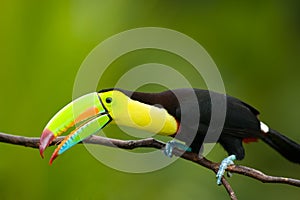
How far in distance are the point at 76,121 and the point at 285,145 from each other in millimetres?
875

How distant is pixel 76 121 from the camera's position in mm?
1814

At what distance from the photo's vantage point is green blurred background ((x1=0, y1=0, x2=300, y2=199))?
2244mm

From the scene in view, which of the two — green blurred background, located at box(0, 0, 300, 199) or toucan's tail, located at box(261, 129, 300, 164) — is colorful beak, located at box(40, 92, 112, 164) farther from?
toucan's tail, located at box(261, 129, 300, 164)

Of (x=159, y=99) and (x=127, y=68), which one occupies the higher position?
(x=159, y=99)

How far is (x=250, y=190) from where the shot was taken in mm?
3004

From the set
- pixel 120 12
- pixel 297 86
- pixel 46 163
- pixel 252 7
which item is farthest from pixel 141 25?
pixel 46 163

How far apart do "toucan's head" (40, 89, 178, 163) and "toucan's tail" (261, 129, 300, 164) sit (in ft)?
1.53

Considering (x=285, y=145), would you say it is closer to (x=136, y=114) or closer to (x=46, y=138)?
(x=136, y=114)

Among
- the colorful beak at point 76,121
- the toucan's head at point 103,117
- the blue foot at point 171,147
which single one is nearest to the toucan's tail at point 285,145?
the blue foot at point 171,147

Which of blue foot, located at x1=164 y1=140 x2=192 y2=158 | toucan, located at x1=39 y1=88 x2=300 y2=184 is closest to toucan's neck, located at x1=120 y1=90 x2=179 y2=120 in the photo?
toucan, located at x1=39 y1=88 x2=300 y2=184

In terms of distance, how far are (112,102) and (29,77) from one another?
44cm

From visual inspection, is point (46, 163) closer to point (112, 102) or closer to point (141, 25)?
point (112, 102)

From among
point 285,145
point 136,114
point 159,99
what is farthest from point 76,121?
point 285,145

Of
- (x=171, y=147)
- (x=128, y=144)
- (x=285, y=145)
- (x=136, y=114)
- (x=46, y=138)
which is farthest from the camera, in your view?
(x=285, y=145)
